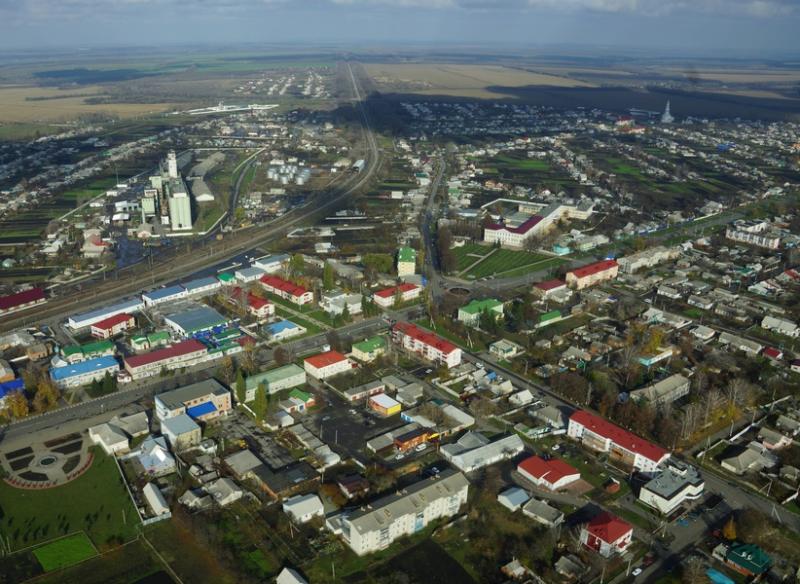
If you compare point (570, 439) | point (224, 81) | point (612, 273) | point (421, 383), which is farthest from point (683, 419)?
point (224, 81)

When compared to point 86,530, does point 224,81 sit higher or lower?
higher

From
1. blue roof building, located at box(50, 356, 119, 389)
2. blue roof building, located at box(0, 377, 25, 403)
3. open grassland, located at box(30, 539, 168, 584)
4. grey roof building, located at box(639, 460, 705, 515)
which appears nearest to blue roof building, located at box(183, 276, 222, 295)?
blue roof building, located at box(50, 356, 119, 389)

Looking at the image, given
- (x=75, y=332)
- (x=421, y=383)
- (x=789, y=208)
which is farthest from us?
(x=789, y=208)

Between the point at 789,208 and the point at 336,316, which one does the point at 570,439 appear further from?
the point at 789,208

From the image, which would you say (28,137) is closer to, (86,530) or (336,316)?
(336,316)

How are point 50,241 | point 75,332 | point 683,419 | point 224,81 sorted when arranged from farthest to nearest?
point 224,81 < point 50,241 < point 75,332 < point 683,419

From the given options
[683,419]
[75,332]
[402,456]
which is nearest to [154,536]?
[402,456]

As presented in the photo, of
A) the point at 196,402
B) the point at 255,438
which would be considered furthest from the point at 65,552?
the point at 196,402

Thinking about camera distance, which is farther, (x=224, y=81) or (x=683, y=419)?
(x=224, y=81)

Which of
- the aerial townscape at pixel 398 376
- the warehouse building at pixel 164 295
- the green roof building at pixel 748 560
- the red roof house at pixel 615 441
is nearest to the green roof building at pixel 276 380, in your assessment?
the aerial townscape at pixel 398 376
